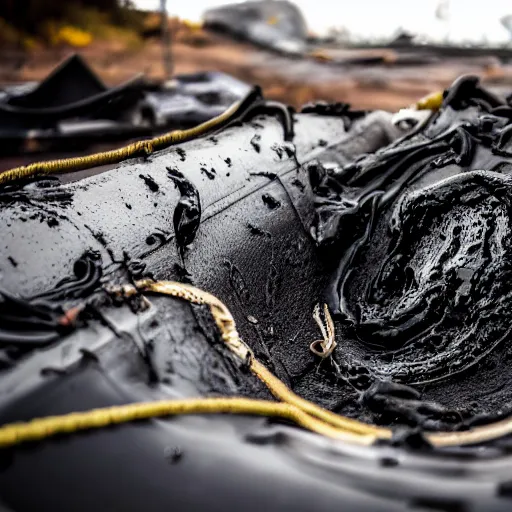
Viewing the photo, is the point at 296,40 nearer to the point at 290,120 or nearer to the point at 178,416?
the point at 290,120

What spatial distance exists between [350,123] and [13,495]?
1.38 meters

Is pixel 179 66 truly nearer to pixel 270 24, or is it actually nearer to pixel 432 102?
pixel 270 24

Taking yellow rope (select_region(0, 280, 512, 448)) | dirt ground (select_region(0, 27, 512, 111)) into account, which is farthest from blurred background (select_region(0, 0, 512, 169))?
yellow rope (select_region(0, 280, 512, 448))

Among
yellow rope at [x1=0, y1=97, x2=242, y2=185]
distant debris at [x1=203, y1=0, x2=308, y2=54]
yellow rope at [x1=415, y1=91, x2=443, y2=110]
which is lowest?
yellow rope at [x1=0, y1=97, x2=242, y2=185]

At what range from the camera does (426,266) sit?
3.47ft

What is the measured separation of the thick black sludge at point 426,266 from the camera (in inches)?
37.6

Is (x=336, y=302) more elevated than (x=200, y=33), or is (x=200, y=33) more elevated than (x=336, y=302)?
(x=200, y=33)

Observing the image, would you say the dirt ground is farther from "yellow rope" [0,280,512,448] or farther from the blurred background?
"yellow rope" [0,280,512,448]

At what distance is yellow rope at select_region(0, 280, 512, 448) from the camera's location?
1.77 ft

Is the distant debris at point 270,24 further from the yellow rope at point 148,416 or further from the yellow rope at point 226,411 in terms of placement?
the yellow rope at point 148,416

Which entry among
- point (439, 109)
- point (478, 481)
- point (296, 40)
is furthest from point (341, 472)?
point (296, 40)

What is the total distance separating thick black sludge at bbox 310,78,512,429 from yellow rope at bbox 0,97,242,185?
0.98 feet

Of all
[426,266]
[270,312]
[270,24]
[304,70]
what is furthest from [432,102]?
[270,24]

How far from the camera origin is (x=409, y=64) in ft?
16.0
